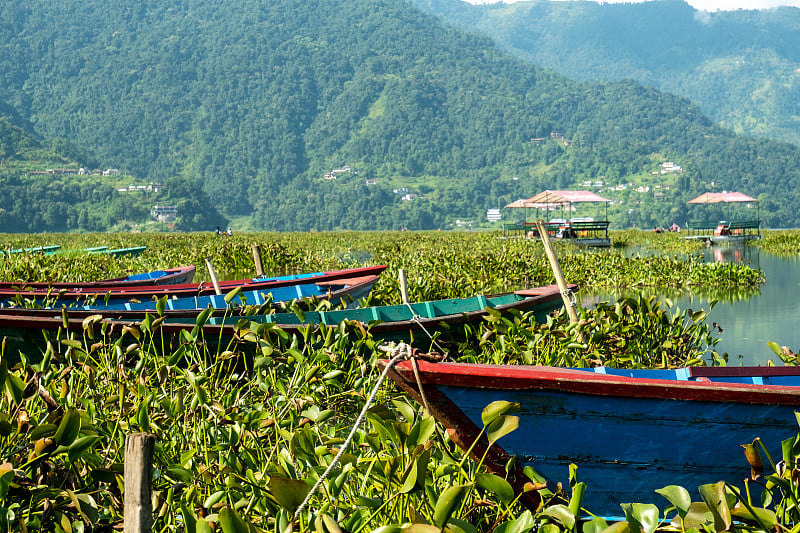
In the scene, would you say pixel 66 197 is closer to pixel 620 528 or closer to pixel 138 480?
pixel 138 480

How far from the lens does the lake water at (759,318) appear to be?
8648mm

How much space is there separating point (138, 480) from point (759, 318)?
10.4 m

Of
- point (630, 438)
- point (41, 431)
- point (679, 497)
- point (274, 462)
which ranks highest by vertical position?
point (41, 431)

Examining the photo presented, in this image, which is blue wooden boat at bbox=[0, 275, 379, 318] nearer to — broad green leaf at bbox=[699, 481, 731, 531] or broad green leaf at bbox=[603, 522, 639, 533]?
broad green leaf at bbox=[603, 522, 639, 533]

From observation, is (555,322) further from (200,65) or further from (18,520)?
(200,65)

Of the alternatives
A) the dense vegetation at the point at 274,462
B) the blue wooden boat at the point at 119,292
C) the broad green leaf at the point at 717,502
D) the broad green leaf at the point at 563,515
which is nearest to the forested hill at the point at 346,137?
the blue wooden boat at the point at 119,292

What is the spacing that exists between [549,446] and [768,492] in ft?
2.91

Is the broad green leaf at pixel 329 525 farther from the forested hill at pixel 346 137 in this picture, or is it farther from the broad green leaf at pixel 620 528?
the forested hill at pixel 346 137

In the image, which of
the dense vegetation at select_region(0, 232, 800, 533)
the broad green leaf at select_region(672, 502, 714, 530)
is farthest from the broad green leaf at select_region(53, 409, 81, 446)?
the broad green leaf at select_region(672, 502, 714, 530)

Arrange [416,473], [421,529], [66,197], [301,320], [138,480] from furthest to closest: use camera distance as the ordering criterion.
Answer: [66,197]
[301,320]
[416,473]
[138,480]
[421,529]

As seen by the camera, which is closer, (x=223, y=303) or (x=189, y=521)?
(x=189, y=521)

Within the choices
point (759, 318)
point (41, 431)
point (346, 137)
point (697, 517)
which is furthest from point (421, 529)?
point (346, 137)

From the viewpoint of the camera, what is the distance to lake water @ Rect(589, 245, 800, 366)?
8648 mm

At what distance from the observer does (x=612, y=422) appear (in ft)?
11.2
